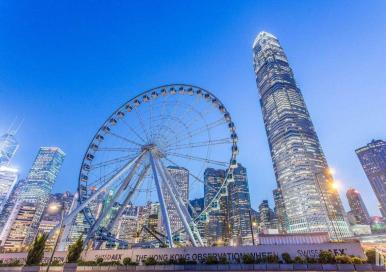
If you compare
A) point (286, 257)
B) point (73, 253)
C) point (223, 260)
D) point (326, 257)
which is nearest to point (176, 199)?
point (223, 260)

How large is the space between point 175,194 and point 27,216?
643 ft

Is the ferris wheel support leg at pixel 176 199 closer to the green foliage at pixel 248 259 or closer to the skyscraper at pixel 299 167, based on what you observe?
the green foliage at pixel 248 259

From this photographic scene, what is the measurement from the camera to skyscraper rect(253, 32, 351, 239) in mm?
143375

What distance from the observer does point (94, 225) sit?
31297 mm

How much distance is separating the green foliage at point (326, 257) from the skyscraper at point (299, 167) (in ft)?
410

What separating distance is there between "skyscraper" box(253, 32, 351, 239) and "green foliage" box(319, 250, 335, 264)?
125 m

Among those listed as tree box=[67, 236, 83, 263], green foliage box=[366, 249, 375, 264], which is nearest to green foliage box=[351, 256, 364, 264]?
green foliage box=[366, 249, 375, 264]

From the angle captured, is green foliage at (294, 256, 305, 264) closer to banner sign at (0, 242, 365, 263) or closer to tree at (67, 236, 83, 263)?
banner sign at (0, 242, 365, 263)

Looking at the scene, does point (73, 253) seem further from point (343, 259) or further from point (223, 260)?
point (343, 259)

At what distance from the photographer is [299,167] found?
516ft

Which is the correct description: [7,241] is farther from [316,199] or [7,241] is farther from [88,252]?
[316,199]

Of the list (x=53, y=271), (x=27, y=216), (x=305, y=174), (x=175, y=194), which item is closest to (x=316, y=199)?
(x=305, y=174)

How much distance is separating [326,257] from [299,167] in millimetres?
150497

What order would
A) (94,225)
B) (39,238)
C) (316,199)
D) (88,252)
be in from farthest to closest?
(316,199) < (94,225) < (88,252) < (39,238)
